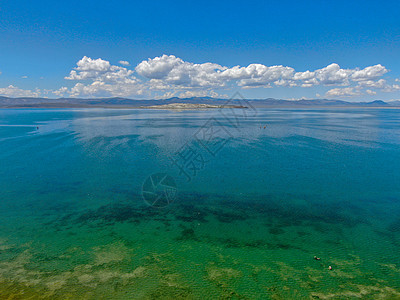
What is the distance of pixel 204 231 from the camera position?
1823 centimetres

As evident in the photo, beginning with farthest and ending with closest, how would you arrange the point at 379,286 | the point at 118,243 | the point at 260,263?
the point at 118,243 < the point at 260,263 < the point at 379,286

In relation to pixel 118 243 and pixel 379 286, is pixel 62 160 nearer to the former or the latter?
pixel 118 243

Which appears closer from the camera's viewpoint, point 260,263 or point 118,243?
point 260,263

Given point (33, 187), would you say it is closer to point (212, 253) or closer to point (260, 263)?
point (212, 253)

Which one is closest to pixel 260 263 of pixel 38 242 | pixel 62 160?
pixel 38 242

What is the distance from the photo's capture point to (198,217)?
66.7 ft

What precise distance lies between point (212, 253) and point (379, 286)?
30.5 feet

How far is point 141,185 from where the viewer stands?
91.0 ft

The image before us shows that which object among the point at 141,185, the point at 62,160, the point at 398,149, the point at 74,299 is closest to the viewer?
the point at 74,299

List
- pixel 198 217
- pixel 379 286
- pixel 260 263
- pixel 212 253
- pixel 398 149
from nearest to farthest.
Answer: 1. pixel 379 286
2. pixel 260 263
3. pixel 212 253
4. pixel 198 217
5. pixel 398 149

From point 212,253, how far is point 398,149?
48.0 m

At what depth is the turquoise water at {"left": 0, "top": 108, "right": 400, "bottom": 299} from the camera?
Answer: 12.9 m

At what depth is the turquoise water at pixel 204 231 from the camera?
12.9 metres

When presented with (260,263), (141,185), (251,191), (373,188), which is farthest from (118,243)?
(373,188)
